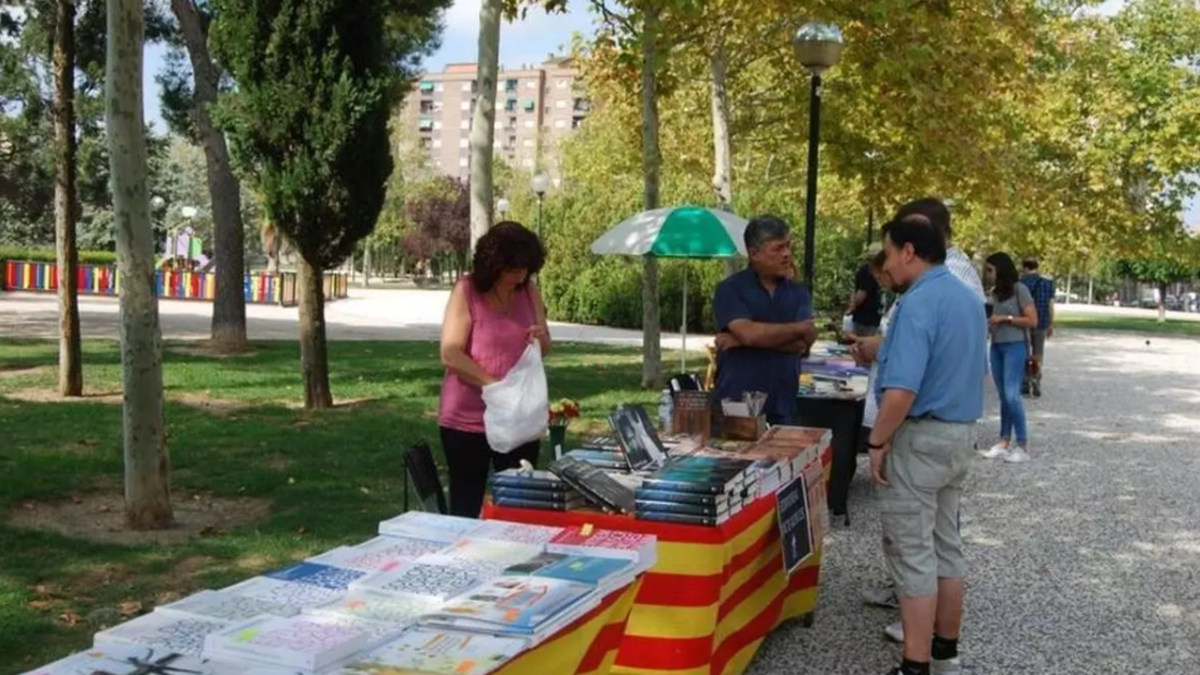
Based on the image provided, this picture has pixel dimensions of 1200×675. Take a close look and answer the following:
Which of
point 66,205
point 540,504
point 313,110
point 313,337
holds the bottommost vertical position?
point 540,504

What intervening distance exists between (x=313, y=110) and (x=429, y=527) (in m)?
8.05

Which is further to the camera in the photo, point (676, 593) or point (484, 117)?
point (484, 117)

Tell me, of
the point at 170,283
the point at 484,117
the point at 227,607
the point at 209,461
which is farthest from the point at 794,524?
the point at 170,283

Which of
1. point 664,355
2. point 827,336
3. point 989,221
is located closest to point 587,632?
point 664,355

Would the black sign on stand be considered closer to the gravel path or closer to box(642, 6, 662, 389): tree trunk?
the gravel path

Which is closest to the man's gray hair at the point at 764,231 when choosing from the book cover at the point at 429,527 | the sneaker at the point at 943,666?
the sneaker at the point at 943,666

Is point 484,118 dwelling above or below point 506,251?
above

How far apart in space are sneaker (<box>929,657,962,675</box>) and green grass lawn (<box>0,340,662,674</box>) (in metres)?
3.32

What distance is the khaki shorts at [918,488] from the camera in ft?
14.4

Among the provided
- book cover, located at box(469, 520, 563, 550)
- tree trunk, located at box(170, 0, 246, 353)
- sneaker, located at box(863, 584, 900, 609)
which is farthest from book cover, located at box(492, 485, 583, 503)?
tree trunk, located at box(170, 0, 246, 353)

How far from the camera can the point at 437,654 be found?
7.75 ft

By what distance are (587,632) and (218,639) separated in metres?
0.94

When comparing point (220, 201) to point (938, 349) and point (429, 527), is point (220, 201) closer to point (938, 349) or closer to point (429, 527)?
point (938, 349)

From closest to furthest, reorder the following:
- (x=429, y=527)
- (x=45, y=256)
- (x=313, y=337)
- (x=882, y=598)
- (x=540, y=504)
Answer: (x=429, y=527) → (x=540, y=504) → (x=882, y=598) → (x=313, y=337) → (x=45, y=256)
